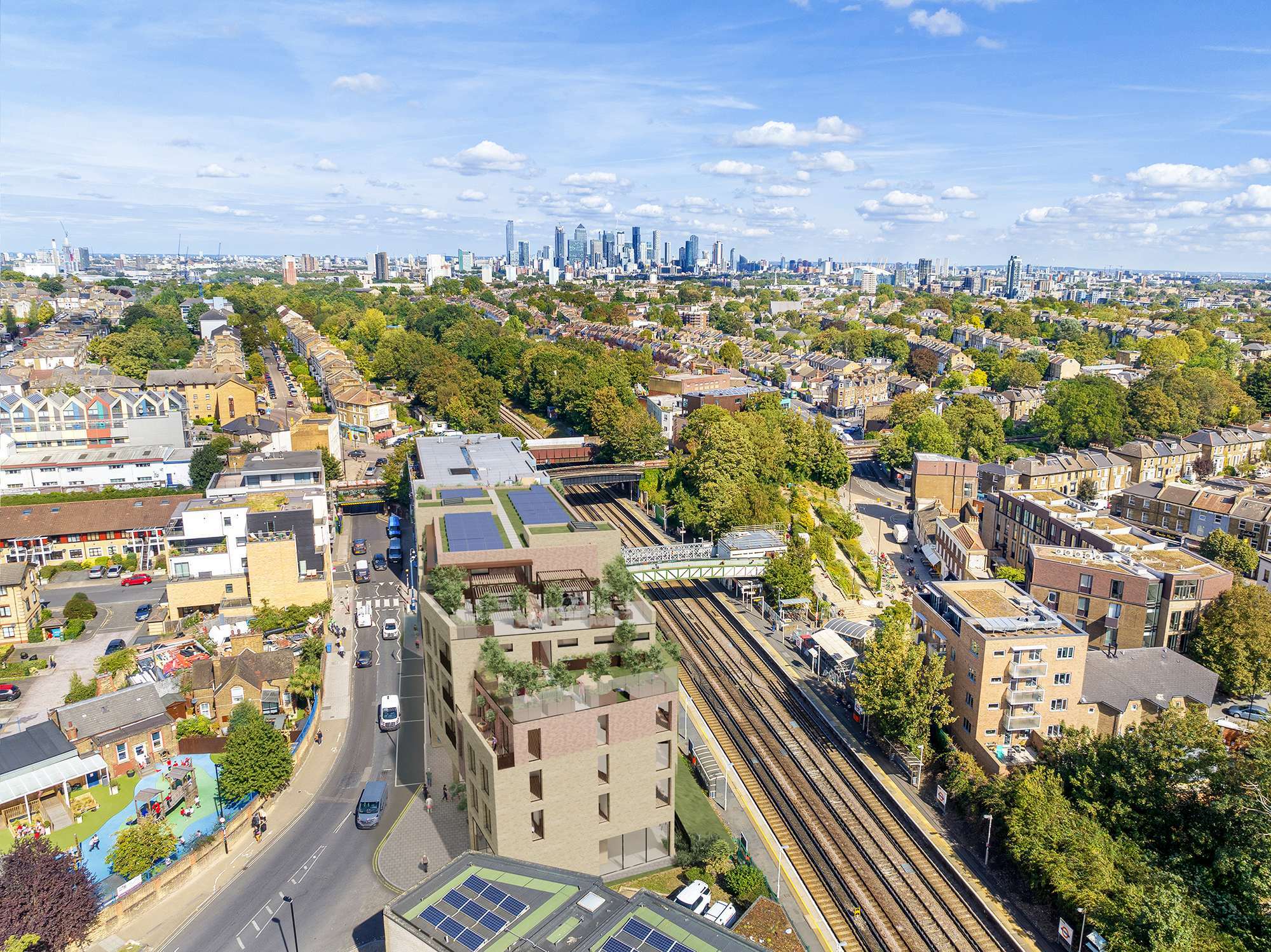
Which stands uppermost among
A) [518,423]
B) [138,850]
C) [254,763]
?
[518,423]

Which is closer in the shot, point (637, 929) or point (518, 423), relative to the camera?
point (637, 929)

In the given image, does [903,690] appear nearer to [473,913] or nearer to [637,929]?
[637,929]

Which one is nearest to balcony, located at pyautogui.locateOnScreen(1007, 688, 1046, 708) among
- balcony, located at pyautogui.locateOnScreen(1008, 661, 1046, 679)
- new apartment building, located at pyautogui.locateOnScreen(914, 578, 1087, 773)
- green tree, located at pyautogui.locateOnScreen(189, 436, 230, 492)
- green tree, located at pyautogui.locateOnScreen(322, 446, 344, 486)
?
new apartment building, located at pyautogui.locateOnScreen(914, 578, 1087, 773)

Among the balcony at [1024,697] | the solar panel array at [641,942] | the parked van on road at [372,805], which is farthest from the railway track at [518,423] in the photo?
the solar panel array at [641,942]

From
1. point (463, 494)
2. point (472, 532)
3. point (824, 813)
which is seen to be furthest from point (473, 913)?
point (463, 494)

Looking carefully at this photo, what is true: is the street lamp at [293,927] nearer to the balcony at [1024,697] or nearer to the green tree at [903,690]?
the green tree at [903,690]

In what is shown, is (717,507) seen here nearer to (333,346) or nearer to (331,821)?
(331,821)

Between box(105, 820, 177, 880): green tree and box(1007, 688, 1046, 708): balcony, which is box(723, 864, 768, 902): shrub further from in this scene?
box(105, 820, 177, 880): green tree

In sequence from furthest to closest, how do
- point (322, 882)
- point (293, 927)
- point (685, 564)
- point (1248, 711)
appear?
1. point (685, 564)
2. point (1248, 711)
3. point (322, 882)
4. point (293, 927)
